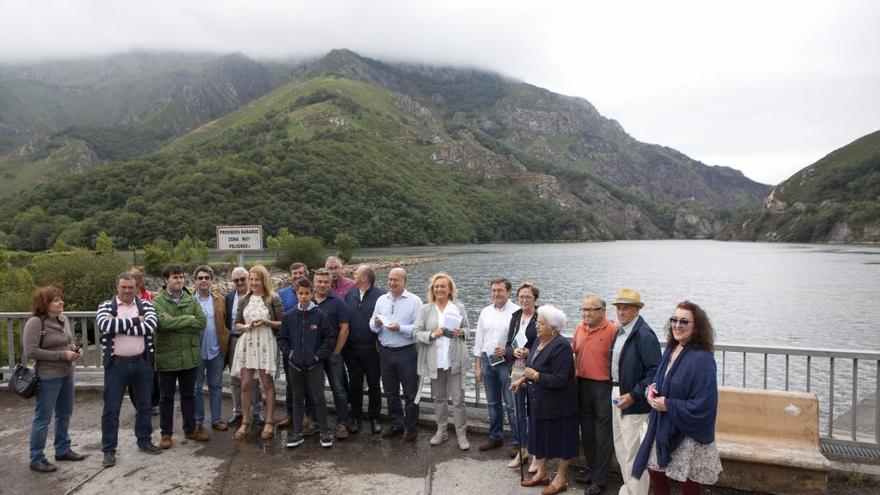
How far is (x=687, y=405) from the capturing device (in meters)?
3.94

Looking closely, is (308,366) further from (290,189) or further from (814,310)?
(290,189)

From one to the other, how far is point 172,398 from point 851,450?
→ 723 cm

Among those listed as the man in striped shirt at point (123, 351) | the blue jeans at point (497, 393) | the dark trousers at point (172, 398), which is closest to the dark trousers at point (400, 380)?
the blue jeans at point (497, 393)

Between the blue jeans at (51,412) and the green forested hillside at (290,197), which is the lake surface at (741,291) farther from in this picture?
the green forested hillside at (290,197)

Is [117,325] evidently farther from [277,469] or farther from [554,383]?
[554,383]

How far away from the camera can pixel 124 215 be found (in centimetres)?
9538

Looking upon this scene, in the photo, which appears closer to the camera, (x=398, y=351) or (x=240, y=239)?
(x=398, y=351)

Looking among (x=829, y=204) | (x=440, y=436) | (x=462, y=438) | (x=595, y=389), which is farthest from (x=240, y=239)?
(x=829, y=204)

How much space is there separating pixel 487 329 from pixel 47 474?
4.74 m

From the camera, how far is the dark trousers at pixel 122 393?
581 centimetres

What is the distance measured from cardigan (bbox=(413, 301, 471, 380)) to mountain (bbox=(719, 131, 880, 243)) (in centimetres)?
15534

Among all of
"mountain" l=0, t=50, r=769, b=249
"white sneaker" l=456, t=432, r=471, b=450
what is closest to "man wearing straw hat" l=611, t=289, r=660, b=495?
"white sneaker" l=456, t=432, r=471, b=450

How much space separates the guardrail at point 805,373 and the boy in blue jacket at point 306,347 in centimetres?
150

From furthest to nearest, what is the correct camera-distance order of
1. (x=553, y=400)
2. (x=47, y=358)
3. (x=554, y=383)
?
(x=47, y=358) → (x=553, y=400) → (x=554, y=383)
